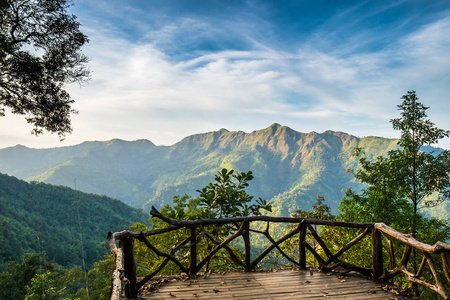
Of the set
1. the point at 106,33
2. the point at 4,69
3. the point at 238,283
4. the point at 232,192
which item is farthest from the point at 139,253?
the point at 106,33

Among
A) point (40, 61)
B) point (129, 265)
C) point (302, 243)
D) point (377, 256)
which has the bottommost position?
point (377, 256)

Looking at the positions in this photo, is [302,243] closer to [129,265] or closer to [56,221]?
[129,265]

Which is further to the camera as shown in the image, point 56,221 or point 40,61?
point 56,221

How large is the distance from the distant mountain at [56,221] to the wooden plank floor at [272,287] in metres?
32.4

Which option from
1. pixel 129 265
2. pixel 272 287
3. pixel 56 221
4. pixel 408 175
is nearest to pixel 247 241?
pixel 272 287

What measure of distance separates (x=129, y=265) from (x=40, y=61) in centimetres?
563

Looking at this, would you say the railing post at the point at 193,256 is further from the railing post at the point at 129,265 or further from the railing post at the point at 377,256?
the railing post at the point at 377,256

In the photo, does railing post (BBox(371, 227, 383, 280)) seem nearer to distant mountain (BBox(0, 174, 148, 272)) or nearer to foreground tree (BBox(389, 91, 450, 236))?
foreground tree (BBox(389, 91, 450, 236))

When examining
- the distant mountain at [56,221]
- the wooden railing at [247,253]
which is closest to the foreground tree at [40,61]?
the wooden railing at [247,253]

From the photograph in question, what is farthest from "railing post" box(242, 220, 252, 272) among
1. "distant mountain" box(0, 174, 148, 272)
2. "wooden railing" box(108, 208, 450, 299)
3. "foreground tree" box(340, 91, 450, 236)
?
"distant mountain" box(0, 174, 148, 272)

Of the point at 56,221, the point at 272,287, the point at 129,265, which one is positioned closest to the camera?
the point at 129,265

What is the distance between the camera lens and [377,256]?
12.5 ft

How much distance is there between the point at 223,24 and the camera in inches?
291

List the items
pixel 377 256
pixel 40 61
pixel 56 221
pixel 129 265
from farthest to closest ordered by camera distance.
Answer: pixel 56 221 → pixel 40 61 → pixel 377 256 → pixel 129 265
